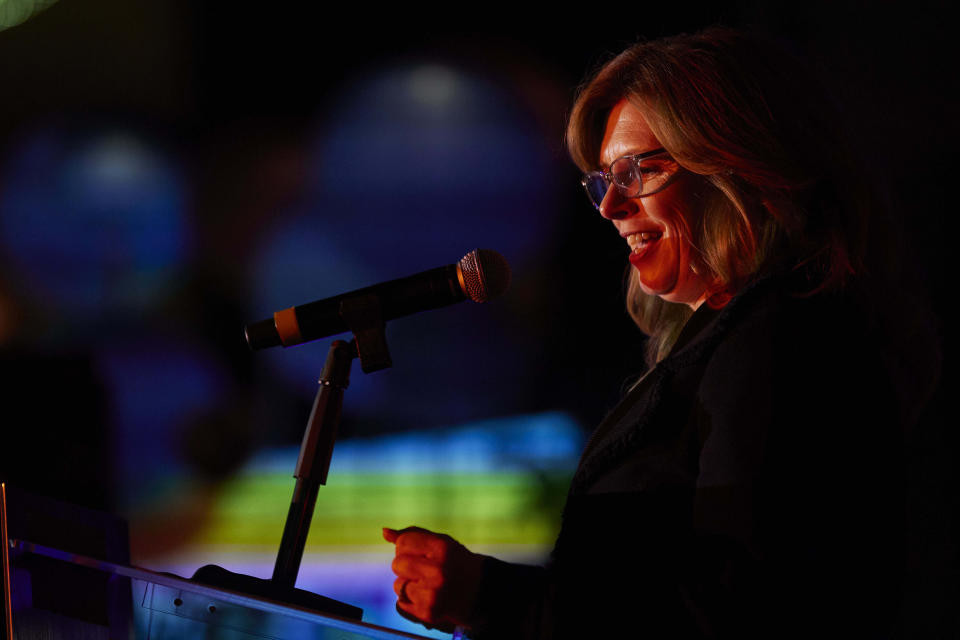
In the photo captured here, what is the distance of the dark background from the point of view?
2715 mm

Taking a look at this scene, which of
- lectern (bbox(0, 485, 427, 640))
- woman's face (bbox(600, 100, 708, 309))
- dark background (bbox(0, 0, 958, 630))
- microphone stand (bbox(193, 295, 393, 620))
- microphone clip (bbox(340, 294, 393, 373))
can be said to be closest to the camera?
lectern (bbox(0, 485, 427, 640))

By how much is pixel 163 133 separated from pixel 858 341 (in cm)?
244

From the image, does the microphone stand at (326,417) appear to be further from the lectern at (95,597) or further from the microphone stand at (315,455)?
the lectern at (95,597)

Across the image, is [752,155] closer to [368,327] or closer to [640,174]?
[640,174]

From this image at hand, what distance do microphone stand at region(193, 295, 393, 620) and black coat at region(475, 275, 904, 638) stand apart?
227 millimetres

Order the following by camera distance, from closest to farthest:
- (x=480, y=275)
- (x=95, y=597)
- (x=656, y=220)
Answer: (x=95, y=597) < (x=480, y=275) < (x=656, y=220)

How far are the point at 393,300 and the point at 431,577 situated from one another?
366 mm

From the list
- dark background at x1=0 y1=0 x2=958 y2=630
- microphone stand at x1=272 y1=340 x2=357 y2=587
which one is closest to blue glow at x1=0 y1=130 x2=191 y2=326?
dark background at x1=0 y1=0 x2=958 y2=630

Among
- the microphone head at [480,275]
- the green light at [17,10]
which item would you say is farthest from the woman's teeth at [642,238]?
the green light at [17,10]

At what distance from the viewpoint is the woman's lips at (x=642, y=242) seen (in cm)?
134

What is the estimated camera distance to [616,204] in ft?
4.47

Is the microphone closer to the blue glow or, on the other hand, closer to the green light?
the blue glow

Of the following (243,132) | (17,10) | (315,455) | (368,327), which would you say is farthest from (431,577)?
(17,10)

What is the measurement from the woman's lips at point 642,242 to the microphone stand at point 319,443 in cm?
47
